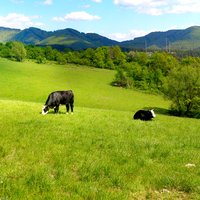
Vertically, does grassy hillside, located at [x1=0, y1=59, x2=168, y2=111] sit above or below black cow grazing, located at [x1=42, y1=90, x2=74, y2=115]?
below

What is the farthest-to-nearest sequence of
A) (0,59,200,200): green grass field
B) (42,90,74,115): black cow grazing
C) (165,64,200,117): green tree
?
(165,64,200,117): green tree
(42,90,74,115): black cow grazing
(0,59,200,200): green grass field

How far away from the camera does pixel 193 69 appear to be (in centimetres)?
7962

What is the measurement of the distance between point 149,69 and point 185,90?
238ft

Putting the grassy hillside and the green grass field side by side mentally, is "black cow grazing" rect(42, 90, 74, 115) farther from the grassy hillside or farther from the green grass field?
the grassy hillside

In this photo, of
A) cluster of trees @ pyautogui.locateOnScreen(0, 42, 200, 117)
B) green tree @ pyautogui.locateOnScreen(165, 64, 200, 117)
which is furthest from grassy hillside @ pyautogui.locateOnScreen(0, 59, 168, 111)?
green tree @ pyautogui.locateOnScreen(165, 64, 200, 117)

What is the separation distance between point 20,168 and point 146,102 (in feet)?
324

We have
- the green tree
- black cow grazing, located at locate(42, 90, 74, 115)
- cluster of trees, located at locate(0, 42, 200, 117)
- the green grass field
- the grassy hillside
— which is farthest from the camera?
the grassy hillside

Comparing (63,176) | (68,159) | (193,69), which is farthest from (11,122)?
(193,69)

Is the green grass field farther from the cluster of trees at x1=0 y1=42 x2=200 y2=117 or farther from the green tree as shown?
the cluster of trees at x1=0 y1=42 x2=200 y2=117

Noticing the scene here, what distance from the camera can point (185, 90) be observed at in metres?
78.4

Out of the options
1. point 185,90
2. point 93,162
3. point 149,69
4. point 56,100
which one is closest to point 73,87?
point 149,69

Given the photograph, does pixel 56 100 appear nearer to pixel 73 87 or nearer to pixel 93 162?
pixel 93 162

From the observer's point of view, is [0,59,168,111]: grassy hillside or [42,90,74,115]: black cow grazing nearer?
[42,90,74,115]: black cow grazing

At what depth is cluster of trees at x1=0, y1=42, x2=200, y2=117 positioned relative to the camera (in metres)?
78.6
